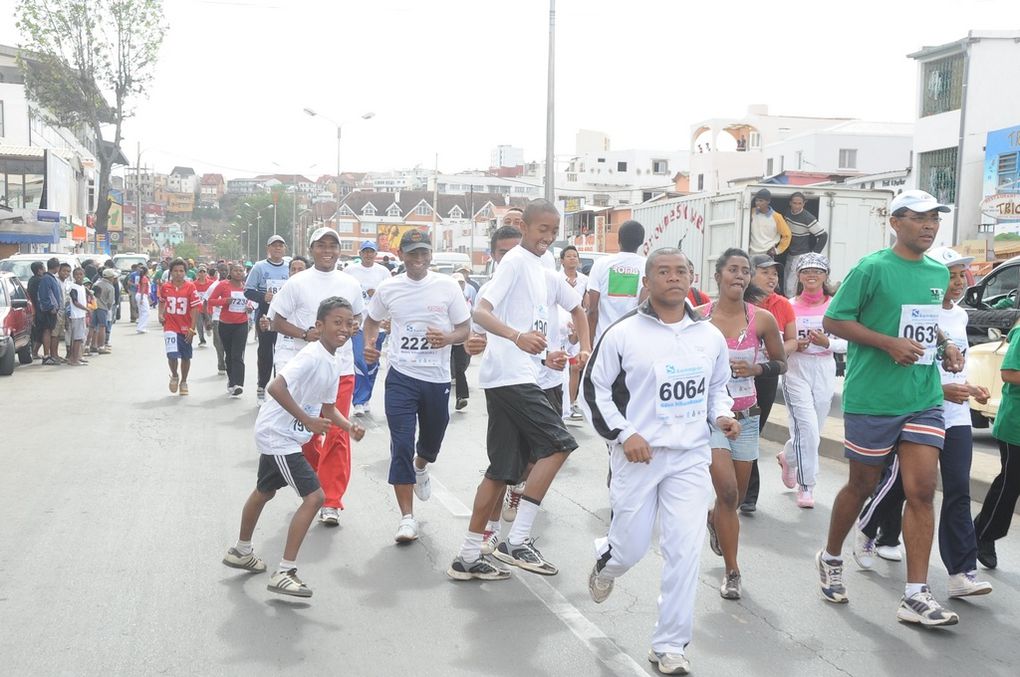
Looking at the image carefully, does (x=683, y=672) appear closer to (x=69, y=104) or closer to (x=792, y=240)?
(x=792, y=240)

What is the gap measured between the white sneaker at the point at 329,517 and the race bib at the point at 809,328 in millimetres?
3549


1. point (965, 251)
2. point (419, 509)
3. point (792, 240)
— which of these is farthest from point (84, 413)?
point (965, 251)

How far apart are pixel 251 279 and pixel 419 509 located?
538cm

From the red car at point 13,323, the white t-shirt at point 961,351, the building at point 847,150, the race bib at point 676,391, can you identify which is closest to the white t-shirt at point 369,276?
the white t-shirt at point 961,351

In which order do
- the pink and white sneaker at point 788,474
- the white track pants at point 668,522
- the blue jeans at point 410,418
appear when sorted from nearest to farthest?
1. the white track pants at point 668,522
2. the blue jeans at point 410,418
3. the pink and white sneaker at point 788,474

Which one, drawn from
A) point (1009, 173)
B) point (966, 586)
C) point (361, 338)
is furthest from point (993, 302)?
point (1009, 173)

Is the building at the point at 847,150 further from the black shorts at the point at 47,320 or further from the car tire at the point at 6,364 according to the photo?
the car tire at the point at 6,364

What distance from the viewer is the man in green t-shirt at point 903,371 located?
5.38 meters

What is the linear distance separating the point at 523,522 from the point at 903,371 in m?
2.16

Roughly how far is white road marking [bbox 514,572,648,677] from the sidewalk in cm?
391

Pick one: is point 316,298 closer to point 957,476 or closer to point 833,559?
point 833,559

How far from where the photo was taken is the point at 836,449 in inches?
400

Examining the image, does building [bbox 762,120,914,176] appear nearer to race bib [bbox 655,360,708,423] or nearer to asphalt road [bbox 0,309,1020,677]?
asphalt road [bbox 0,309,1020,677]

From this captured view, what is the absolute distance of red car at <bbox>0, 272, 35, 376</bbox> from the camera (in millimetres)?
18062
